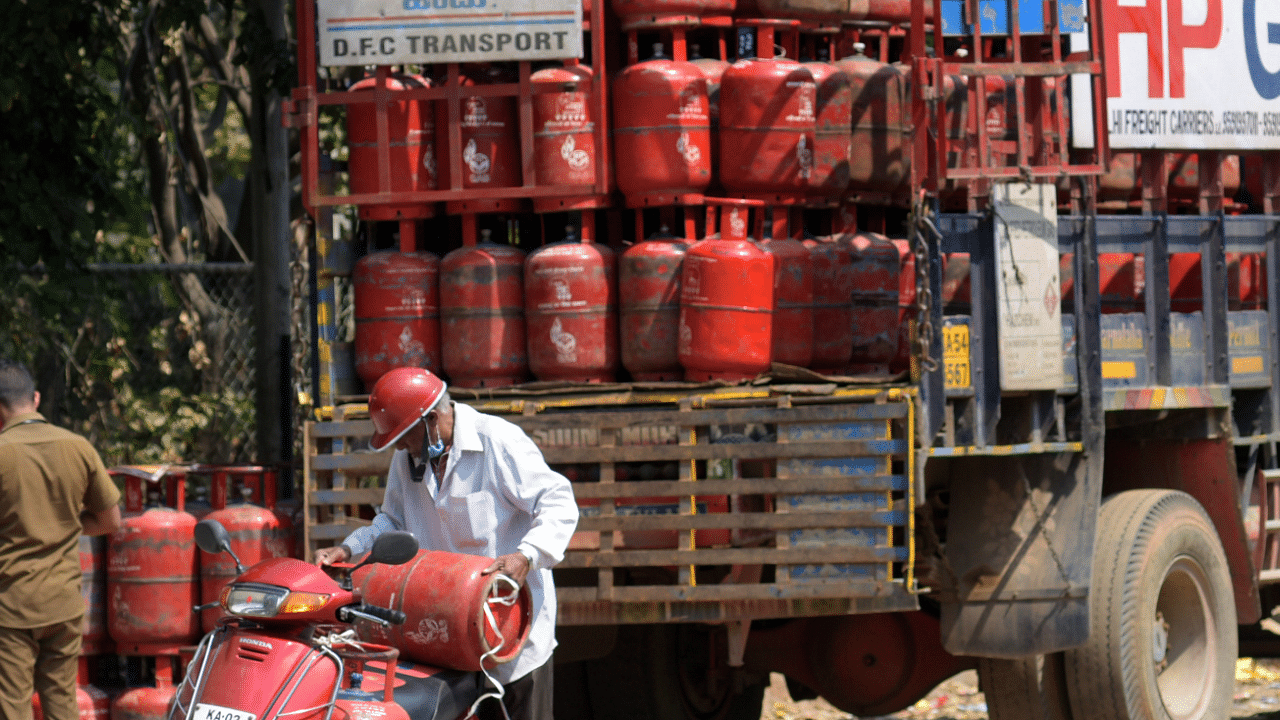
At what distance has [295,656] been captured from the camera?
404 centimetres

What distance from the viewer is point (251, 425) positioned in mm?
12250

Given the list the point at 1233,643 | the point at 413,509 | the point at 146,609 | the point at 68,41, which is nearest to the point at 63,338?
the point at 68,41

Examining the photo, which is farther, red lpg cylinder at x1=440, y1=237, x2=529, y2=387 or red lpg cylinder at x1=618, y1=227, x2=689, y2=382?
red lpg cylinder at x1=440, y1=237, x2=529, y2=387

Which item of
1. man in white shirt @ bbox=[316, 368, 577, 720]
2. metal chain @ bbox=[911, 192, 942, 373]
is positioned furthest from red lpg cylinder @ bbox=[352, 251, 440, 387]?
man in white shirt @ bbox=[316, 368, 577, 720]

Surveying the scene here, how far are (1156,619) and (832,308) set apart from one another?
2.01 meters

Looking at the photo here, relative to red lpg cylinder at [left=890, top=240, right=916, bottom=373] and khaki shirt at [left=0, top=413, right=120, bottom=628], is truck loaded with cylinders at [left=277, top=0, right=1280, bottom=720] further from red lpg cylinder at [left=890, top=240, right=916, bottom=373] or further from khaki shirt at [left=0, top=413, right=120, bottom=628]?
khaki shirt at [left=0, top=413, right=120, bottom=628]

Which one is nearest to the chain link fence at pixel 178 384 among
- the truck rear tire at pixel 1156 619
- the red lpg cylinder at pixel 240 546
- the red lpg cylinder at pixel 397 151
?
the red lpg cylinder at pixel 240 546

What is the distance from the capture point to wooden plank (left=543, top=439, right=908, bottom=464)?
6.09 meters

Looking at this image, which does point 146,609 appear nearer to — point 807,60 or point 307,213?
point 307,213

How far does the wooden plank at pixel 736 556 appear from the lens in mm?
6082

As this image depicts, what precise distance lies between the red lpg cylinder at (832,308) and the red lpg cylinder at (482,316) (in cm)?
127

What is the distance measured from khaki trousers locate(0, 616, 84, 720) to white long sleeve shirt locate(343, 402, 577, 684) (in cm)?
193

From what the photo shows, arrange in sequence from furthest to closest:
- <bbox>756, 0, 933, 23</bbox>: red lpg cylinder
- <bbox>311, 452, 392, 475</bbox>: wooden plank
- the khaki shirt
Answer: <bbox>756, 0, 933, 23</bbox>: red lpg cylinder, <bbox>311, 452, 392, 475</bbox>: wooden plank, the khaki shirt

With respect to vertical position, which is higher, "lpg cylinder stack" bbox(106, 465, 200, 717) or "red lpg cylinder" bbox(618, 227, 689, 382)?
"red lpg cylinder" bbox(618, 227, 689, 382)
